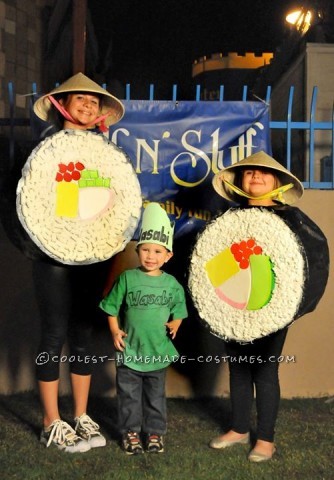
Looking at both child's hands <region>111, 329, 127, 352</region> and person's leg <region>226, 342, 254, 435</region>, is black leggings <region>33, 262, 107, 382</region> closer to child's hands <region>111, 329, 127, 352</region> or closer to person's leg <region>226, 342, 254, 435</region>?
child's hands <region>111, 329, 127, 352</region>

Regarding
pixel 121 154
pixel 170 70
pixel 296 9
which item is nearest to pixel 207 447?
pixel 121 154

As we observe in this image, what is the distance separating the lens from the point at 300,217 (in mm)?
3580

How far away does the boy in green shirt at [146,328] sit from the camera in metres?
3.59

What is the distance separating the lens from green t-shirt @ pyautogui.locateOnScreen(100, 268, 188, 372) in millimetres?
3590

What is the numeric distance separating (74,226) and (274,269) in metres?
0.94

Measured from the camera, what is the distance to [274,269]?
3441 mm

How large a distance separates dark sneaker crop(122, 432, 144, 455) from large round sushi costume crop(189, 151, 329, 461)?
377 millimetres

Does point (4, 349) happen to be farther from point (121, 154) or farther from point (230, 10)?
point (230, 10)

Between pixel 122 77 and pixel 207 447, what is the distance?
1009 centimetres

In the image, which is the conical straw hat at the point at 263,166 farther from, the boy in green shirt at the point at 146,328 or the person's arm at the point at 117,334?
the person's arm at the point at 117,334

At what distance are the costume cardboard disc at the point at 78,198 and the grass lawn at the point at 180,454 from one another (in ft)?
3.04

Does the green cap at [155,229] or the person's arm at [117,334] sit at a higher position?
the green cap at [155,229]

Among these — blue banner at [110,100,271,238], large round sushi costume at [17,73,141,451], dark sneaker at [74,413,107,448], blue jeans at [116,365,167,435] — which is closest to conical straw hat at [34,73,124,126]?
large round sushi costume at [17,73,141,451]

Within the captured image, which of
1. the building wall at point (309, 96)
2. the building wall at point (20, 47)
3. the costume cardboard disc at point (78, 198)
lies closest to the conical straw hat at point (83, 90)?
the costume cardboard disc at point (78, 198)
